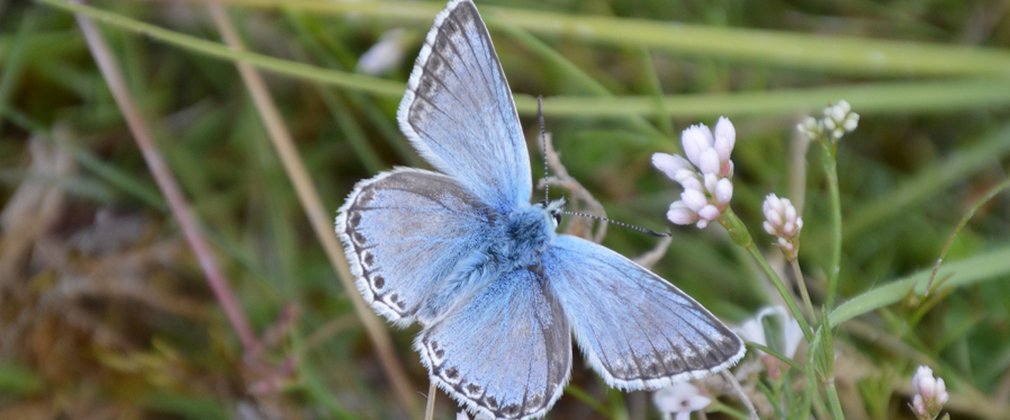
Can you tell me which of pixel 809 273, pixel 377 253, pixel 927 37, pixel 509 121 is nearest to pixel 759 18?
pixel 927 37

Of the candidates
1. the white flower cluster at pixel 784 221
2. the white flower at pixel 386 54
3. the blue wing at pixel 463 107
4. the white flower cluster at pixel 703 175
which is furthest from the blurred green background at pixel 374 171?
the white flower cluster at pixel 784 221

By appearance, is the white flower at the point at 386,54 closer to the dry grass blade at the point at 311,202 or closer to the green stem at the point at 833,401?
the dry grass blade at the point at 311,202

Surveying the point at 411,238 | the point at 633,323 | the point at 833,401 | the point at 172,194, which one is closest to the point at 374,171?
the point at 172,194

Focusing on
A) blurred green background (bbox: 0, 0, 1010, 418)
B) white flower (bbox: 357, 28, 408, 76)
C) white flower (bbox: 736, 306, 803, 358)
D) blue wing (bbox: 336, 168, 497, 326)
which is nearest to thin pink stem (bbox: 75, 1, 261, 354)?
blurred green background (bbox: 0, 0, 1010, 418)

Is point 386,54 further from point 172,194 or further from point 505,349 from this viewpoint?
point 505,349

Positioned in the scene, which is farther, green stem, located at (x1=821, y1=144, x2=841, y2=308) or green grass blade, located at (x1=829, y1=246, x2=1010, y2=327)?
green grass blade, located at (x1=829, y1=246, x2=1010, y2=327)

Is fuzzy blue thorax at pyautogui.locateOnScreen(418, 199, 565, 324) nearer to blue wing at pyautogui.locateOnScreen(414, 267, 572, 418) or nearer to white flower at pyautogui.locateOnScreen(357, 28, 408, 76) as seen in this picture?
blue wing at pyautogui.locateOnScreen(414, 267, 572, 418)
